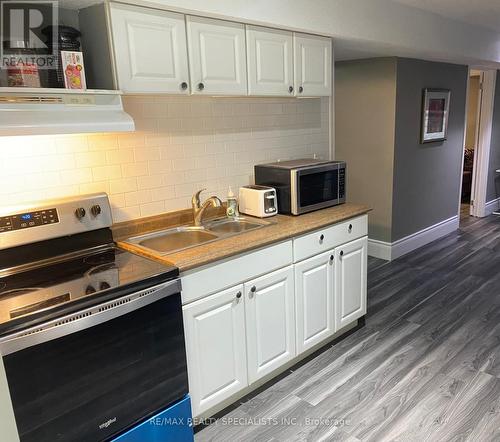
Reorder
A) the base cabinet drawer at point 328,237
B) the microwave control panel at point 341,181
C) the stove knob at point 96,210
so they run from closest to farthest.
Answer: the stove knob at point 96,210, the base cabinet drawer at point 328,237, the microwave control panel at point 341,181

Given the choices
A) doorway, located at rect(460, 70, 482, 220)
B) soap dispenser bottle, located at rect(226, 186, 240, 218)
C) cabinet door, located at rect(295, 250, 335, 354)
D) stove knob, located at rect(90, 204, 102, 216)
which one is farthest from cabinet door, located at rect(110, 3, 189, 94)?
doorway, located at rect(460, 70, 482, 220)

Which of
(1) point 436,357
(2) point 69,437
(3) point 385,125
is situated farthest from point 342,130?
(2) point 69,437

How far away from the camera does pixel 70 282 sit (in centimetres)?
173

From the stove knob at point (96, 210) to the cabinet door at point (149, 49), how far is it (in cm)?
58

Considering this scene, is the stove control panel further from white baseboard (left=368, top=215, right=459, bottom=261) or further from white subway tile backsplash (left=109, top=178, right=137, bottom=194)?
white baseboard (left=368, top=215, right=459, bottom=261)

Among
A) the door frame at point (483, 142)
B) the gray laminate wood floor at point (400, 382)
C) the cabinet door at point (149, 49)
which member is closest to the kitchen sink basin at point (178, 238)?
the cabinet door at point (149, 49)

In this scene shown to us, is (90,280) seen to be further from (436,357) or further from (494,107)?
(494,107)

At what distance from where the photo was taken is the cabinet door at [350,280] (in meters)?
2.73

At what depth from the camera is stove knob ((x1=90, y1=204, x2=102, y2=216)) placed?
2.06m

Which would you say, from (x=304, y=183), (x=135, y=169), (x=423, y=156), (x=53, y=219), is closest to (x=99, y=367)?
(x=53, y=219)

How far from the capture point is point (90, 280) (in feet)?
5.68

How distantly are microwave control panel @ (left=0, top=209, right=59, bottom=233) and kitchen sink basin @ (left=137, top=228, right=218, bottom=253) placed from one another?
474 mm

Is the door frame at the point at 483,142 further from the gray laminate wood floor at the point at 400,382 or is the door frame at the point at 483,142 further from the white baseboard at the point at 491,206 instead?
the gray laminate wood floor at the point at 400,382

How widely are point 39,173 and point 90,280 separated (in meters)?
0.63
